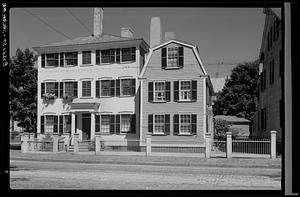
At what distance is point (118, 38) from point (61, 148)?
305 inches

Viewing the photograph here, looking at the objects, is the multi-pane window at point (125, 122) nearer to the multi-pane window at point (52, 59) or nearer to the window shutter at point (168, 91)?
the window shutter at point (168, 91)

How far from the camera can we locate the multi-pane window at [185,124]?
21552mm

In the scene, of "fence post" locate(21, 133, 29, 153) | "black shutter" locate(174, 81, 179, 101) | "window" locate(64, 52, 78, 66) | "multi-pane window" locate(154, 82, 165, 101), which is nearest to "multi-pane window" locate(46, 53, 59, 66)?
"window" locate(64, 52, 78, 66)

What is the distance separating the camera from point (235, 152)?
57.0 feet

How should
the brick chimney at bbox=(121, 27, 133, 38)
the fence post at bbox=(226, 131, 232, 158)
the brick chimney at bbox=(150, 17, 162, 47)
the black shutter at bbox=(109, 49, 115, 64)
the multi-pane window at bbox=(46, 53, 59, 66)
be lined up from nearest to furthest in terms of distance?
1. the fence post at bbox=(226, 131, 232, 158)
2. the black shutter at bbox=(109, 49, 115, 64)
3. the brick chimney at bbox=(150, 17, 162, 47)
4. the multi-pane window at bbox=(46, 53, 59, 66)
5. the brick chimney at bbox=(121, 27, 133, 38)

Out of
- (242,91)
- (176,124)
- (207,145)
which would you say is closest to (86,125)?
(176,124)

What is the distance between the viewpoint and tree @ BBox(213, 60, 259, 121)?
39.3 meters

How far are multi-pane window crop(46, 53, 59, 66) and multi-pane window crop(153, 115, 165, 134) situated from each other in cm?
779

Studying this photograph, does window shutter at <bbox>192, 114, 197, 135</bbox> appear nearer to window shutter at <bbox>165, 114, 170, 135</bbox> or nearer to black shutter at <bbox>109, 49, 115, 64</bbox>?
window shutter at <bbox>165, 114, 170, 135</bbox>

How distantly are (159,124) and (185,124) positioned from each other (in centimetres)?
155

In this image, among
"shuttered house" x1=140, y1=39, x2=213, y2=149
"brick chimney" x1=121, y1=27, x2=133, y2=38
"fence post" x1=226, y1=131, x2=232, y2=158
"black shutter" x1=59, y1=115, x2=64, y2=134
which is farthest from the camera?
"brick chimney" x1=121, y1=27, x2=133, y2=38

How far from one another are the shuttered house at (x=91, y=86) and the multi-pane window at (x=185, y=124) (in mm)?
2841
